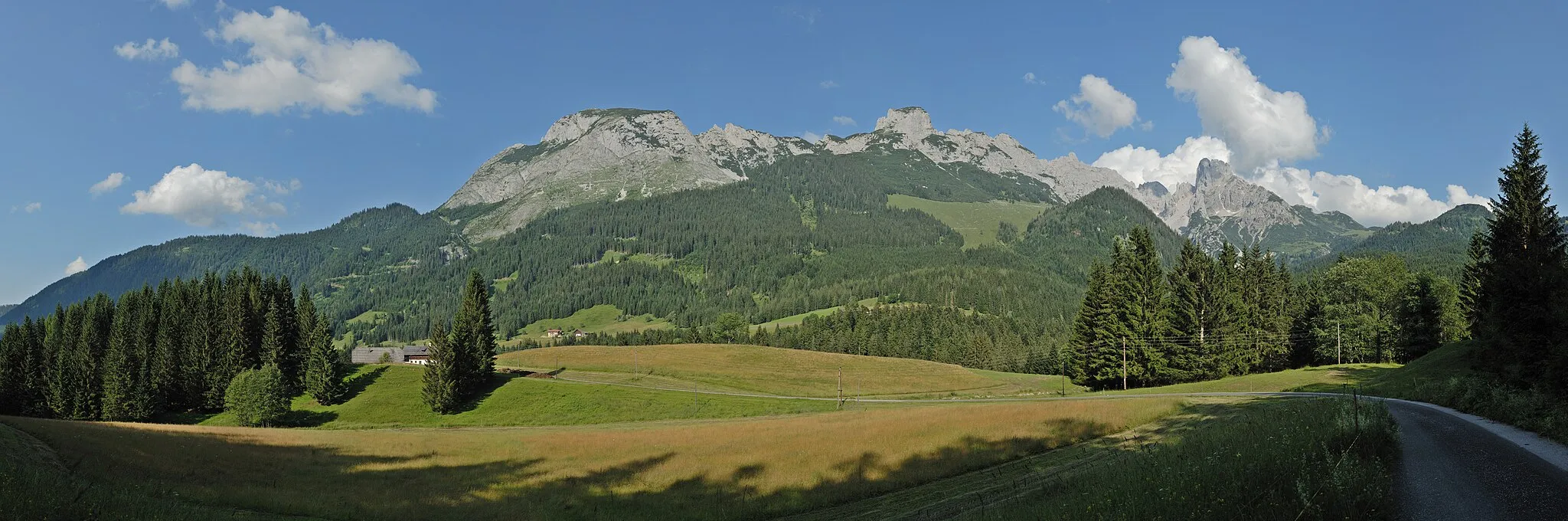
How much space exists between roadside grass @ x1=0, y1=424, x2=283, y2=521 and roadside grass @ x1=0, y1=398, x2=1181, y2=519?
1860mm

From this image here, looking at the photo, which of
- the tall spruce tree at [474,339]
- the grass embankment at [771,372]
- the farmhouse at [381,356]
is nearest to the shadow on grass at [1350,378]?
the grass embankment at [771,372]

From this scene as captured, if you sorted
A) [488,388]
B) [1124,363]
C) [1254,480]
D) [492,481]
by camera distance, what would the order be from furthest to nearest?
[488,388]
[1124,363]
[492,481]
[1254,480]

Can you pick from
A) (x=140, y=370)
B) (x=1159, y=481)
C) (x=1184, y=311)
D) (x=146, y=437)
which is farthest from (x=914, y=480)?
(x=140, y=370)

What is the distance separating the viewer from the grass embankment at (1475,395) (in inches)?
674

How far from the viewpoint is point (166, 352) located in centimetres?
8112

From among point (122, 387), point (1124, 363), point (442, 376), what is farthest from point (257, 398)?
point (1124, 363)

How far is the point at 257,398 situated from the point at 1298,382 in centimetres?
9680

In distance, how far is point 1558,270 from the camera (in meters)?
28.2

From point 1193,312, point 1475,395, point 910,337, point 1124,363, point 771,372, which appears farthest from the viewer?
point 910,337

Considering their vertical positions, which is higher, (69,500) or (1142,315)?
(1142,315)

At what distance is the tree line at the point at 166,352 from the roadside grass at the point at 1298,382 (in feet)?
298

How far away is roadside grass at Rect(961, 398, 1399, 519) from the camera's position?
8719mm

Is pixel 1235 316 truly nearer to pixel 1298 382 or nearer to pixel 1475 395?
Result: pixel 1298 382

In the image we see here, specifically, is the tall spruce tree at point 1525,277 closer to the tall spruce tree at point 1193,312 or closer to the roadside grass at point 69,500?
the tall spruce tree at point 1193,312
